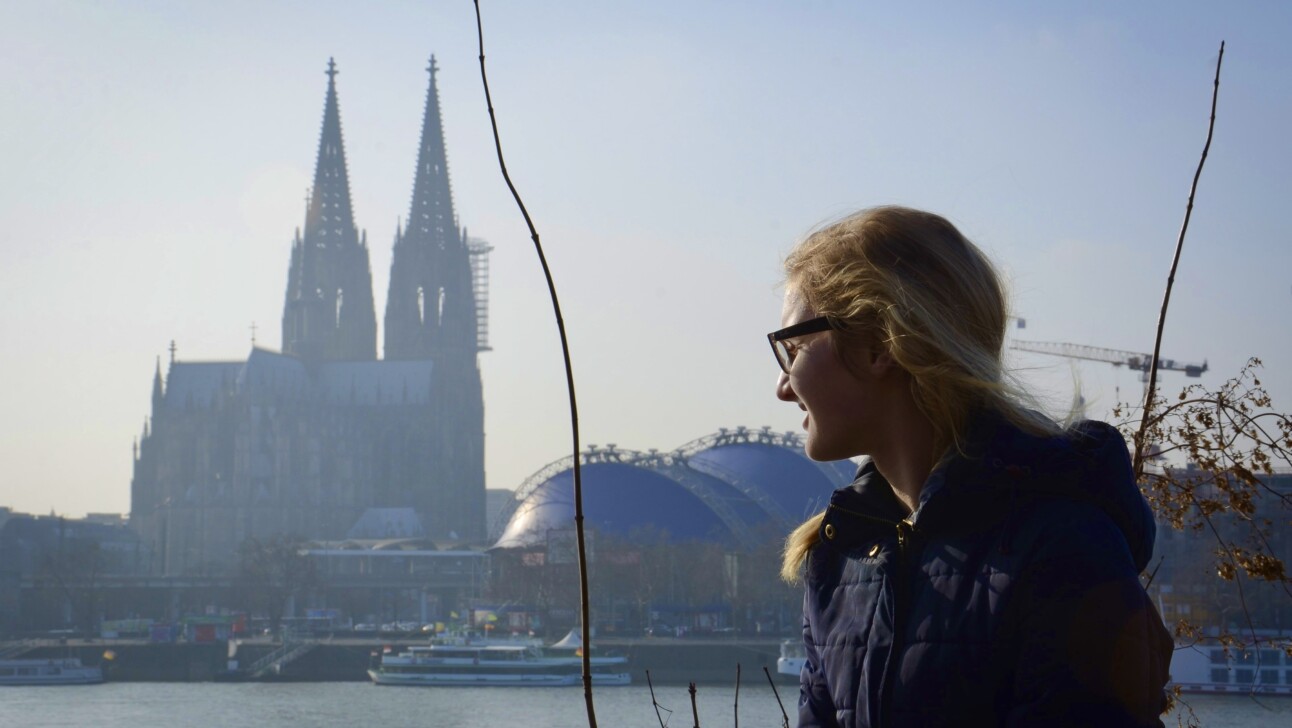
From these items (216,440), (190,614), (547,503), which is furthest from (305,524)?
(547,503)

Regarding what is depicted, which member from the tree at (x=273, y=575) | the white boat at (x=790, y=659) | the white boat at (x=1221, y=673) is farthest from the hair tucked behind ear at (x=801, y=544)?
the tree at (x=273, y=575)

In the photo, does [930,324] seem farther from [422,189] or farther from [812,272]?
[422,189]

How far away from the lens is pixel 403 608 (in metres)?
74.5

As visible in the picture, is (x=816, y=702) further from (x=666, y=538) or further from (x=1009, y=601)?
(x=666, y=538)

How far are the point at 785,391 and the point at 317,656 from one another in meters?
50.1

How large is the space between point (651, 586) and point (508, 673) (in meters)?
14.7

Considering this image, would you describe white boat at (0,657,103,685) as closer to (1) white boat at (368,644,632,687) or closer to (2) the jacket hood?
(1) white boat at (368,644,632,687)

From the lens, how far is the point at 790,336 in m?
1.55

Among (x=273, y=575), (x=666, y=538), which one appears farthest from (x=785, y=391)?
(x=273, y=575)

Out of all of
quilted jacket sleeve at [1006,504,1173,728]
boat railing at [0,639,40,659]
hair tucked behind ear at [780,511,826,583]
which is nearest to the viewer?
quilted jacket sleeve at [1006,504,1173,728]

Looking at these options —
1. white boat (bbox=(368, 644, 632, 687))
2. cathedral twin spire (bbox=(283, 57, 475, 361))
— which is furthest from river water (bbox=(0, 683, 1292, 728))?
cathedral twin spire (bbox=(283, 57, 475, 361))

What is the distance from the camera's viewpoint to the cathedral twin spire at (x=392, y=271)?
270 ft

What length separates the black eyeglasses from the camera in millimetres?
1521

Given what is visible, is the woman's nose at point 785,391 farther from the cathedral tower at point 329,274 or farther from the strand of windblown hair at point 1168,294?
the cathedral tower at point 329,274
